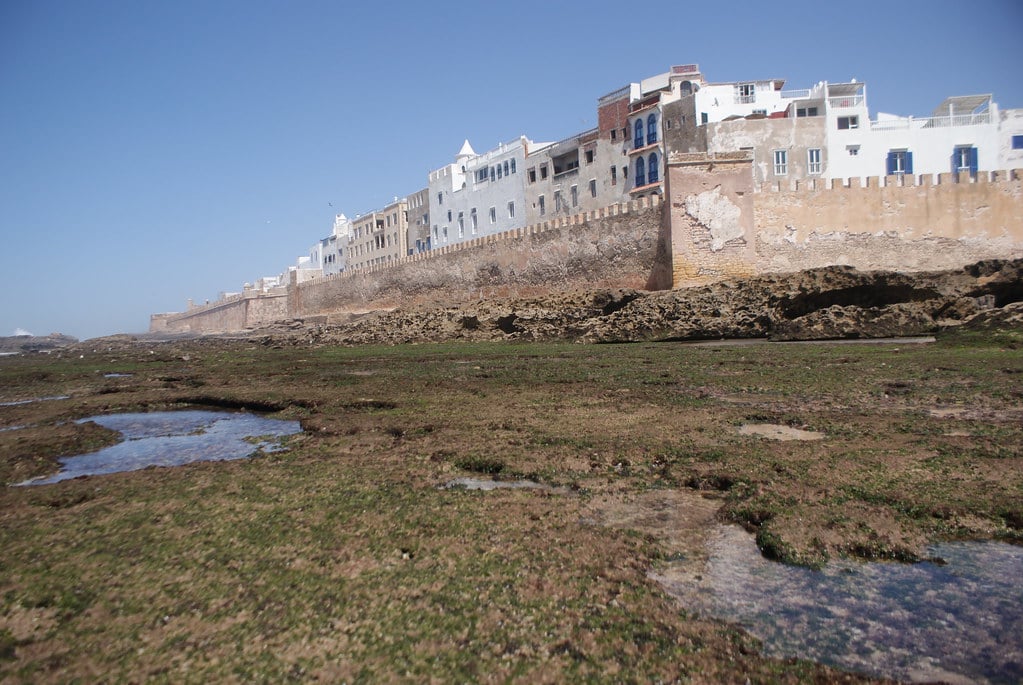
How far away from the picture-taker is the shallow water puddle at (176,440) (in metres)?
5.39

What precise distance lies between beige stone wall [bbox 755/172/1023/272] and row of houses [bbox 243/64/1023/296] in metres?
1.31

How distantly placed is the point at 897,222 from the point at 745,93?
804 inches

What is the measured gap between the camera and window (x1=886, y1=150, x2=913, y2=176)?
113 ft

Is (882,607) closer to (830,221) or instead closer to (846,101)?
(830,221)

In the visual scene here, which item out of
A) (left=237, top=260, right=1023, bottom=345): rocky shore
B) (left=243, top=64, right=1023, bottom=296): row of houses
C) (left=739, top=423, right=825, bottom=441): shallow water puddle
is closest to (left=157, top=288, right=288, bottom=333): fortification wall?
(left=243, top=64, right=1023, bottom=296): row of houses

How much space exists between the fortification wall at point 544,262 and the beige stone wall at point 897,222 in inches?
157

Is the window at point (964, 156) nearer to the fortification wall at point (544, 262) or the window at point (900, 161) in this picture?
the window at point (900, 161)

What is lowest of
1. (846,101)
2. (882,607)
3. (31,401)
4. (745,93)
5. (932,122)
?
(882,607)

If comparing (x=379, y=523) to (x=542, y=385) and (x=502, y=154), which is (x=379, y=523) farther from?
(x=502, y=154)

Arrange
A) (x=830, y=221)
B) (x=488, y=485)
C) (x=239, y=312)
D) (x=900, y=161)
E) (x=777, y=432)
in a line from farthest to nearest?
(x=239, y=312) < (x=900, y=161) < (x=830, y=221) < (x=777, y=432) < (x=488, y=485)

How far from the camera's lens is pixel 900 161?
3466 cm

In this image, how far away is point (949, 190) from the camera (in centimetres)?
2084

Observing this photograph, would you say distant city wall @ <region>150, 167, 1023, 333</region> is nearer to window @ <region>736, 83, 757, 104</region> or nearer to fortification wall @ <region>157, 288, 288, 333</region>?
window @ <region>736, 83, 757, 104</region>

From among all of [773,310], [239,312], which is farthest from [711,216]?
[239,312]
